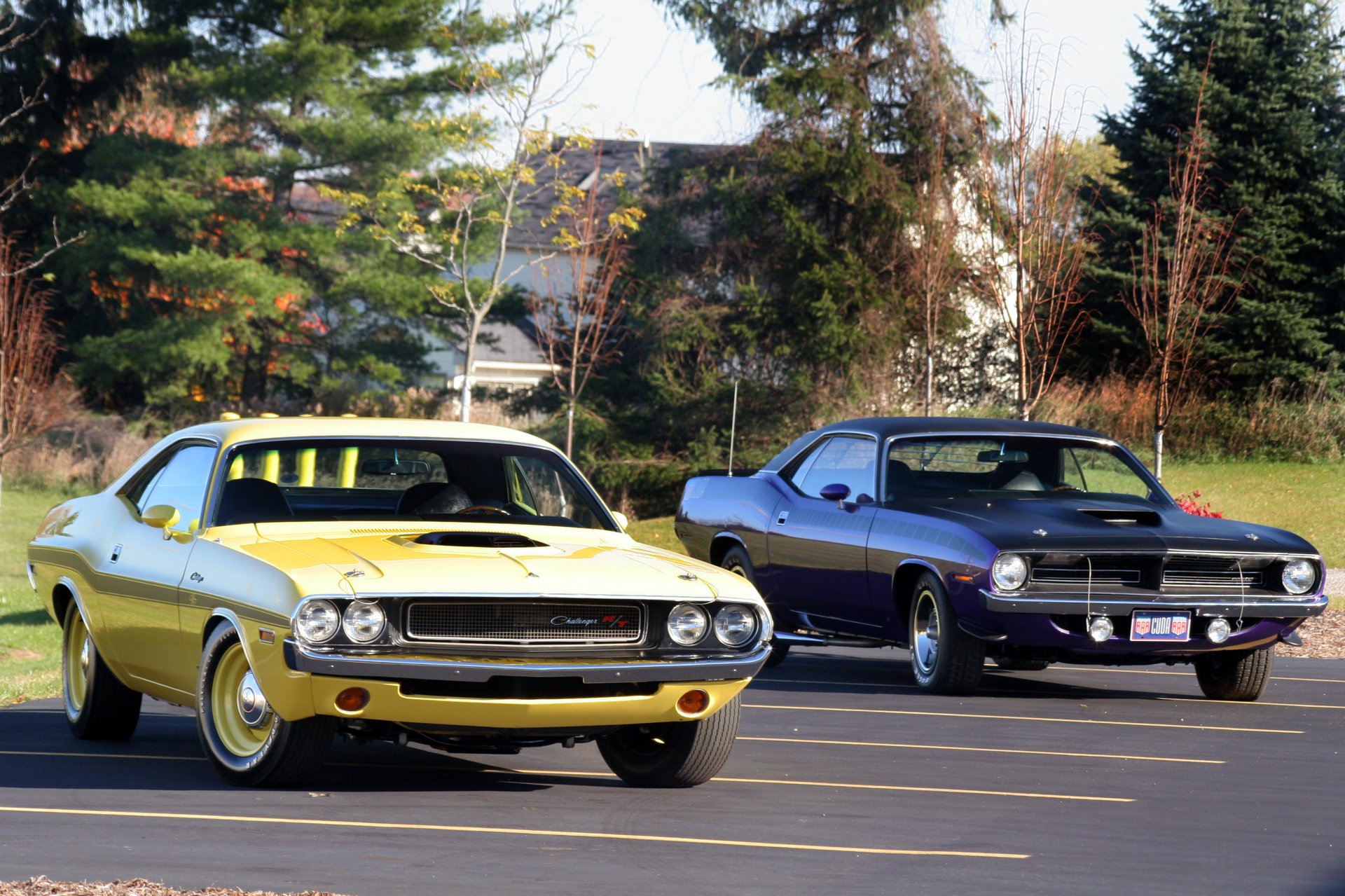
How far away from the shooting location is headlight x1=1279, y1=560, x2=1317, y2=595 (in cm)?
1007

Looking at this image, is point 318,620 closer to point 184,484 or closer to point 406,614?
point 406,614

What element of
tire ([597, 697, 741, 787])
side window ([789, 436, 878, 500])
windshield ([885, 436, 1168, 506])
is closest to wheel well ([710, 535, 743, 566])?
side window ([789, 436, 878, 500])

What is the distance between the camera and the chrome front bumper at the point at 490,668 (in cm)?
601

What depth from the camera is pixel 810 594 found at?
11.4m

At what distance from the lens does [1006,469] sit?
11.3m

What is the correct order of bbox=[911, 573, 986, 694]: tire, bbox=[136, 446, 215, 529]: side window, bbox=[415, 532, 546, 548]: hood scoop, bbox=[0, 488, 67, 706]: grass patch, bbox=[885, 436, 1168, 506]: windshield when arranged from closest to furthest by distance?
bbox=[415, 532, 546, 548]: hood scoop → bbox=[136, 446, 215, 529]: side window → bbox=[911, 573, 986, 694]: tire → bbox=[0, 488, 67, 706]: grass patch → bbox=[885, 436, 1168, 506]: windshield

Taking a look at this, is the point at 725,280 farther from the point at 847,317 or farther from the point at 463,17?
the point at 463,17

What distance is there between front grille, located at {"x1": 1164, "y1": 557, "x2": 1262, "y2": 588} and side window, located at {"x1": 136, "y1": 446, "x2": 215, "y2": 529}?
5.36 m

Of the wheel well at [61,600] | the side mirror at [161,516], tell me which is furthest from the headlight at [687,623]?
the wheel well at [61,600]

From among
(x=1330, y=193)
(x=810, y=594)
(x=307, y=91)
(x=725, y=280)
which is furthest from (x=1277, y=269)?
(x=810, y=594)

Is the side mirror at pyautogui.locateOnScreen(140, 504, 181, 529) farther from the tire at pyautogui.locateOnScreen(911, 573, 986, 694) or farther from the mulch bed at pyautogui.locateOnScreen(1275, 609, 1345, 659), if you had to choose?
the mulch bed at pyautogui.locateOnScreen(1275, 609, 1345, 659)

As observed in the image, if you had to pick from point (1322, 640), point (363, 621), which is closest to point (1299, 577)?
point (1322, 640)

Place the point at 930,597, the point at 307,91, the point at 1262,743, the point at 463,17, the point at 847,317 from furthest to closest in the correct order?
the point at 307,91 → the point at 463,17 → the point at 847,317 → the point at 930,597 → the point at 1262,743

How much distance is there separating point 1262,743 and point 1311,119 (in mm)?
26520
